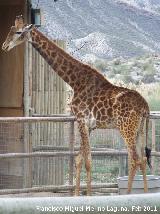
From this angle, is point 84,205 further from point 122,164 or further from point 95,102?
point 122,164

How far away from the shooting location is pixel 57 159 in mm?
7559

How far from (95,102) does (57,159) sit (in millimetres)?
1752

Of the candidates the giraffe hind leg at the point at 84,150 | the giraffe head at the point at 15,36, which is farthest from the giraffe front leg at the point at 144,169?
the giraffe head at the point at 15,36

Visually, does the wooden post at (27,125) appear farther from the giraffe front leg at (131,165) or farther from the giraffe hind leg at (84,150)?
the giraffe front leg at (131,165)

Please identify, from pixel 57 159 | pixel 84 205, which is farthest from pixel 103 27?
pixel 84 205

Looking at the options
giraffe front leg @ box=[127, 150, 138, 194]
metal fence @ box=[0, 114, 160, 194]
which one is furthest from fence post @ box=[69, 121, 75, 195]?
giraffe front leg @ box=[127, 150, 138, 194]

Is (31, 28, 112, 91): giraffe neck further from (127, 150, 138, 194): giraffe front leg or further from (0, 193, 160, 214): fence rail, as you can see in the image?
(0, 193, 160, 214): fence rail

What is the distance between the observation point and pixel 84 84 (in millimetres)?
6090

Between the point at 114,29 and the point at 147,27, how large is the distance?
17.6 ft

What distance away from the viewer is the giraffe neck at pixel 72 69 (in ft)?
19.9

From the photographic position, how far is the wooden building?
24.0 ft

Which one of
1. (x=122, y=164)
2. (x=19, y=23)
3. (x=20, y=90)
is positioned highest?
(x=19, y=23)

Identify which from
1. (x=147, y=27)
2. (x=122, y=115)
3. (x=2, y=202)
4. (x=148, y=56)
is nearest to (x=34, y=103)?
(x=122, y=115)

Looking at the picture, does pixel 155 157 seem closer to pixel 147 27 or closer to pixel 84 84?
pixel 84 84
